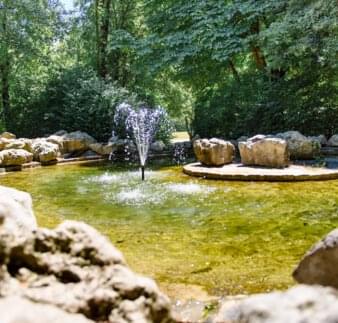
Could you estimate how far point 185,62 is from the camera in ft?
56.4

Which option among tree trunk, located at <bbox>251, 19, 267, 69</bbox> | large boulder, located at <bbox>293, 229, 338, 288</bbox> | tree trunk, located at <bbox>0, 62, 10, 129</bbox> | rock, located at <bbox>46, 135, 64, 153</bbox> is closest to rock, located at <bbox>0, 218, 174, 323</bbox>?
large boulder, located at <bbox>293, 229, 338, 288</bbox>

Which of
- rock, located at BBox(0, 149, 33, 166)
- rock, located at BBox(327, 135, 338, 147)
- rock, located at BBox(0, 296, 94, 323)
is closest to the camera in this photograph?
rock, located at BBox(0, 296, 94, 323)

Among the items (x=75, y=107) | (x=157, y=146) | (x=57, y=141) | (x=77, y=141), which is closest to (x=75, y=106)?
(x=75, y=107)

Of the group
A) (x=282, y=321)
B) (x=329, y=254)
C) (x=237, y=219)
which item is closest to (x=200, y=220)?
(x=237, y=219)

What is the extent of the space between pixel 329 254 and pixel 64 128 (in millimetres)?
15461

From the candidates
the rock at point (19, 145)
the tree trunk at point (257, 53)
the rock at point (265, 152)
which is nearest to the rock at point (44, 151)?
the rock at point (19, 145)

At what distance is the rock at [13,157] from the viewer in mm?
11815

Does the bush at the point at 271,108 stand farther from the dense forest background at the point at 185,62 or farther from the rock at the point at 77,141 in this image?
the rock at the point at 77,141

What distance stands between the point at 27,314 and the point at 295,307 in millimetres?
870

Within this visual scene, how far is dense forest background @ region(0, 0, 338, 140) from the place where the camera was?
13.7 meters

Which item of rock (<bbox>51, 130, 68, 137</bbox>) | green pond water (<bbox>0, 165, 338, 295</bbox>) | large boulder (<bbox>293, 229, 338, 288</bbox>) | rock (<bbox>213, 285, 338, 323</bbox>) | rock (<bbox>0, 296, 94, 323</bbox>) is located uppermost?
rock (<bbox>51, 130, 68, 137</bbox>)

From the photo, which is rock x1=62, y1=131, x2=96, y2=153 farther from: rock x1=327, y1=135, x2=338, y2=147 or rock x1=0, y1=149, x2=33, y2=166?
rock x1=327, y1=135, x2=338, y2=147

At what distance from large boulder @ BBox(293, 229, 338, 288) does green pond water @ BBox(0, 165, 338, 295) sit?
3.06ft

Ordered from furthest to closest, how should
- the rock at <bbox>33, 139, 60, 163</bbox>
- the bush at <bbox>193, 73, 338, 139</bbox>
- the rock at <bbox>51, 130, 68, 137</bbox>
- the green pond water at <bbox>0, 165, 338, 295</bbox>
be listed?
the rock at <bbox>51, 130, 68, 137</bbox>, the bush at <bbox>193, 73, 338, 139</bbox>, the rock at <bbox>33, 139, 60, 163</bbox>, the green pond water at <bbox>0, 165, 338, 295</bbox>
